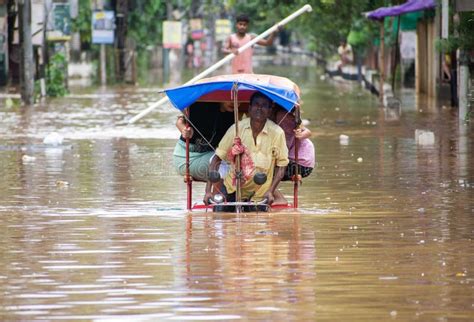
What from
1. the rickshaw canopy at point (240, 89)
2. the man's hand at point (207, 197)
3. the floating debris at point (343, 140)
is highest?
the rickshaw canopy at point (240, 89)

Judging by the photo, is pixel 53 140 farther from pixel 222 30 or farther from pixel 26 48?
pixel 222 30

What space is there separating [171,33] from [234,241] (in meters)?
51.1

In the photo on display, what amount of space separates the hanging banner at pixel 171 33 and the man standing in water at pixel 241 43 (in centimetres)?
3738

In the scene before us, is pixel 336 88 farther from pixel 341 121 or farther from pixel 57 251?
pixel 57 251

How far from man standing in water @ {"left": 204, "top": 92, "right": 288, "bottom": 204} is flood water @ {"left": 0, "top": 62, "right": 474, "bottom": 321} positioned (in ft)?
1.33

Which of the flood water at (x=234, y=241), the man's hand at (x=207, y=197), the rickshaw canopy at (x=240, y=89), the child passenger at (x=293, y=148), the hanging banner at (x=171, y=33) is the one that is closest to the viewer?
the flood water at (x=234, y=241)

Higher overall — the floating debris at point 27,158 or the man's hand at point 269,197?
the man's hand at point 269,197

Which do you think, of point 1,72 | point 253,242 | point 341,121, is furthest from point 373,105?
point 253,242

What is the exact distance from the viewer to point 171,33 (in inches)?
2441

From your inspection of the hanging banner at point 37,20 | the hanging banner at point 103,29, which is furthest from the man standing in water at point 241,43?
the hanging banner at point 103,29

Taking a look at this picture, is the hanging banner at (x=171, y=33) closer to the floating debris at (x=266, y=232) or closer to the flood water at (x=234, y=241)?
the flood water at (x=234, y=241)

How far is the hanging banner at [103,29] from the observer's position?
168ft

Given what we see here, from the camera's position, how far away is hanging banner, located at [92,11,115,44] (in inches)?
2019

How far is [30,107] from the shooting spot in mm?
33281
